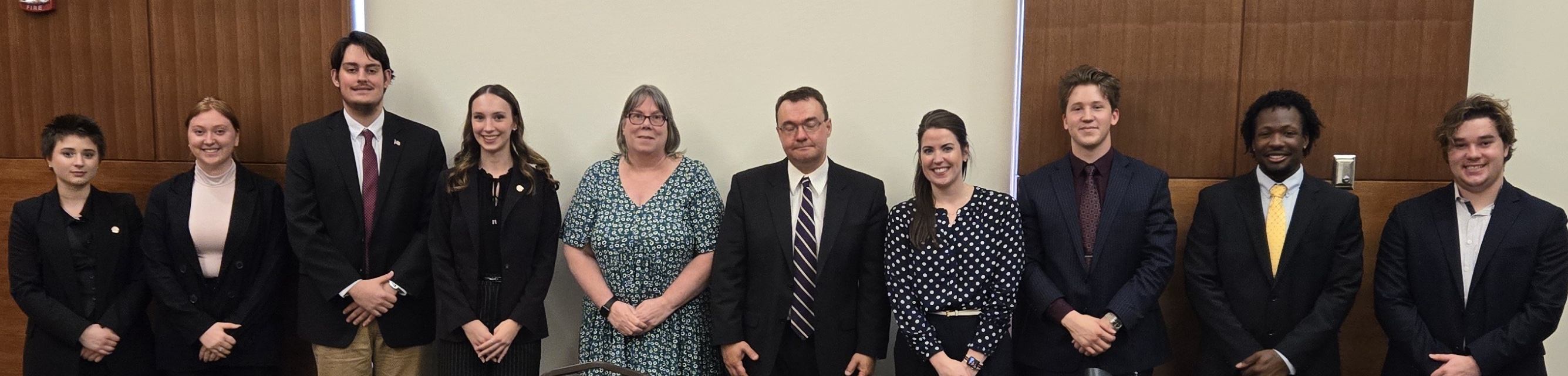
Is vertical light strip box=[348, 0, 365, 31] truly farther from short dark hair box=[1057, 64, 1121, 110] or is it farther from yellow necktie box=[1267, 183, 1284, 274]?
yellow necktie box=[1267, 183, 1284, 274]

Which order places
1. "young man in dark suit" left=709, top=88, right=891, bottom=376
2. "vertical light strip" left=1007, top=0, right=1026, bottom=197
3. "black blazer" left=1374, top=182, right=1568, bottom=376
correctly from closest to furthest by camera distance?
"black blazer" left=1374, top=182, right=1568, bottom=376
"young man in dark suit" left=709, top=88, right=891, bottom=376
"vertical light strip" left=1007, top=0, right=1026, bottom=197

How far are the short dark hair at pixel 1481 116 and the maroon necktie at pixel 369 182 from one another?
3520mm

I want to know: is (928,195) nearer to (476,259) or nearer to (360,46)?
(476,259)

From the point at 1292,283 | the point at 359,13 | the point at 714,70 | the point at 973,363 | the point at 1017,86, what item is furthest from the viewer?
the point at 359,13

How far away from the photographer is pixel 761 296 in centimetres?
294

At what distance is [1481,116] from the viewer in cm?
277

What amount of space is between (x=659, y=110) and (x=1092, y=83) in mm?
1446

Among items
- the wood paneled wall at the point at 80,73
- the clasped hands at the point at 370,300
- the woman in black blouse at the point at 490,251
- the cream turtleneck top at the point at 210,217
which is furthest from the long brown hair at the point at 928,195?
the wood paneled wall at the point at 80,73

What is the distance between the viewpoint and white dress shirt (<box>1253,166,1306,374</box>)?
2898mm

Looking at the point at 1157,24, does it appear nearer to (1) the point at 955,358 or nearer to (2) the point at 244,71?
(1) the point at 955,358

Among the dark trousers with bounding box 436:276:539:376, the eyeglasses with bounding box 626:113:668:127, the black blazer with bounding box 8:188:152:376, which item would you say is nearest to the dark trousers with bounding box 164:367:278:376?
the black blazer with bounding box 8:188:152:376

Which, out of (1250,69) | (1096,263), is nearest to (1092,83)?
(1096,263)

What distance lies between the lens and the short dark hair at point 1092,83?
2.99 meters

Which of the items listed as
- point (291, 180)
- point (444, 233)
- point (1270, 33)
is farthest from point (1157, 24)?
point (291, 180)
